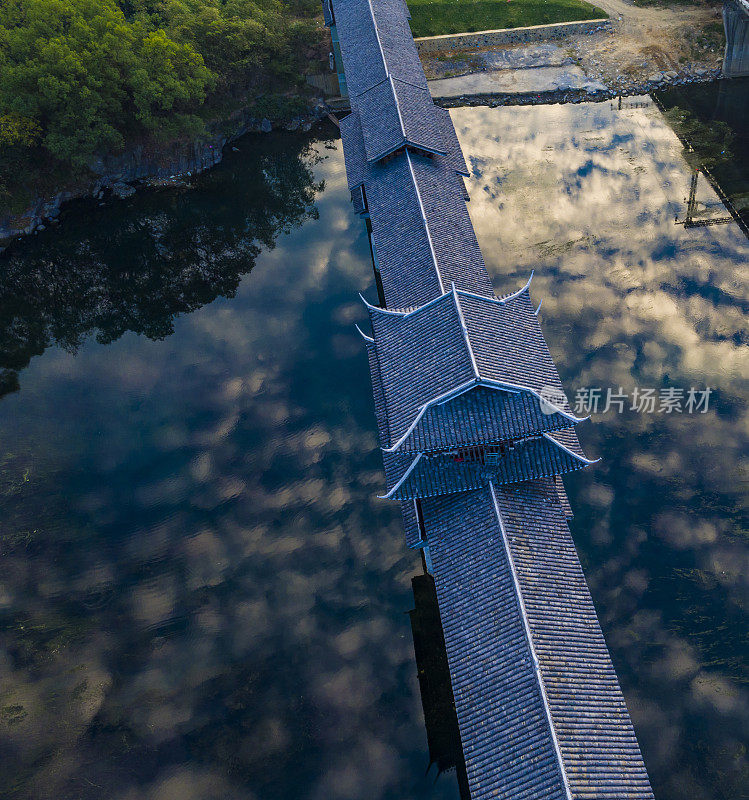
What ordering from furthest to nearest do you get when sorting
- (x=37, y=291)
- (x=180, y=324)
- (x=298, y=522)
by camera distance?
(x=37, y=291), (x=180, y=324), (x=298, y=522)

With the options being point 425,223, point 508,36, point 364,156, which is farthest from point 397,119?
point 508,36

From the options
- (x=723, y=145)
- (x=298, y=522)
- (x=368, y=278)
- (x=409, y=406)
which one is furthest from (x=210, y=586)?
(x=723, y=145)

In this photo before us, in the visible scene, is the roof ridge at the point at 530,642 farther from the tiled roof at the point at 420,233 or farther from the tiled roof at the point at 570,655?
the tiled roof at the point at 420,233

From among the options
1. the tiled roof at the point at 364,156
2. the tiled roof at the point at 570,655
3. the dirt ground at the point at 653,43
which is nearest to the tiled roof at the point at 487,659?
the tiled roof at the point at 570,655

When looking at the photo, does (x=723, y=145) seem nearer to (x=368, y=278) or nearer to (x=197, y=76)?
(x=368, y=278)

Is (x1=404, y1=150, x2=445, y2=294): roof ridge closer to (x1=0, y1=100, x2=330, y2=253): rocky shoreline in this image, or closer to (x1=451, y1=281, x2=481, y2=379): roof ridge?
(x1=451, y1=281, x2=481, y2=379): roof ridge

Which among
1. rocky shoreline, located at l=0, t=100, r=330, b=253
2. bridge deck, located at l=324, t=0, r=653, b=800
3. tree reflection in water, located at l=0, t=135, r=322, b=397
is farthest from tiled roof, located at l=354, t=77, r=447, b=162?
rocky shoreline, located at l=0, t=100, r=330, b=253

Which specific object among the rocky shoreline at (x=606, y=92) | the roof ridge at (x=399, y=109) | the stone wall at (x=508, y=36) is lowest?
the rocky shoreline at (x=606, y=92)
